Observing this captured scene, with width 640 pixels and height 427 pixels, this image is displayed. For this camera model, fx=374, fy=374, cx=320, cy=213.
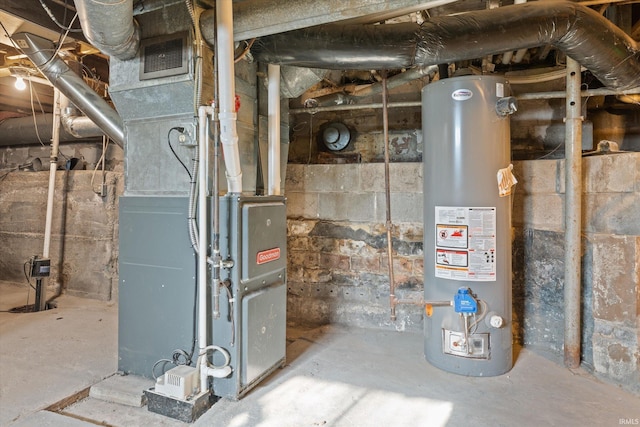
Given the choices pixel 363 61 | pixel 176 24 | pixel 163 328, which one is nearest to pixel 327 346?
pixel 163 328

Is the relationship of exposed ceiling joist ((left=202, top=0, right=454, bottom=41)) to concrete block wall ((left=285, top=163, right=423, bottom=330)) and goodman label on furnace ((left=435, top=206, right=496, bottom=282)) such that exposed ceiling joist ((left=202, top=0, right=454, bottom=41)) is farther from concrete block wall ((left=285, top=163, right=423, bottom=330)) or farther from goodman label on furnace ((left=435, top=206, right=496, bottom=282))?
concrete block wall ((left=285, top=163, right=423, bottom=330))

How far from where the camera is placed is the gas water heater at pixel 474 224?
2.04m

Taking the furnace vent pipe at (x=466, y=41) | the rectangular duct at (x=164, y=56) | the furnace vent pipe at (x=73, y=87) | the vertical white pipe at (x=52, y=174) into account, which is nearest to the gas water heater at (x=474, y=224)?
the furnace vent pipe at (x=466, y=41)

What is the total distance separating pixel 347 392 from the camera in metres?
1.93

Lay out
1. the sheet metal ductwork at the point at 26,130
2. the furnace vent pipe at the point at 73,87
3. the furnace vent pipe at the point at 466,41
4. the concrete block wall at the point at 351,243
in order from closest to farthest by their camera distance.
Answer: the furnace vent pipe at the point at 466,41, the furnace vent pipe at the point at 73,87, the concrete block wall at the point at 351,243, the sheet metal ductwork at the point at 26,130

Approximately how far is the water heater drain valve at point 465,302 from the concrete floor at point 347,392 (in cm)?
39

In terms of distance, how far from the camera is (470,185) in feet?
6.75

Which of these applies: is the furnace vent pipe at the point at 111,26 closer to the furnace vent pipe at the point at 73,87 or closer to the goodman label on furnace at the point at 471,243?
the furnace vent pipe at the point at 73,87

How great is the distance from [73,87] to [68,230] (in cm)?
198

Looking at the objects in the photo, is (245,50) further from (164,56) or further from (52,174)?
(52,174)

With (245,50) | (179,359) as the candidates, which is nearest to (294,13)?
(245,50)

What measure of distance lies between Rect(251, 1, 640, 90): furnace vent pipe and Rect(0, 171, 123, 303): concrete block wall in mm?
2738

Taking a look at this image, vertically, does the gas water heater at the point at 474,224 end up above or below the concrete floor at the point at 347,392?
above

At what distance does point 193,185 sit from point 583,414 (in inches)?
83.8
